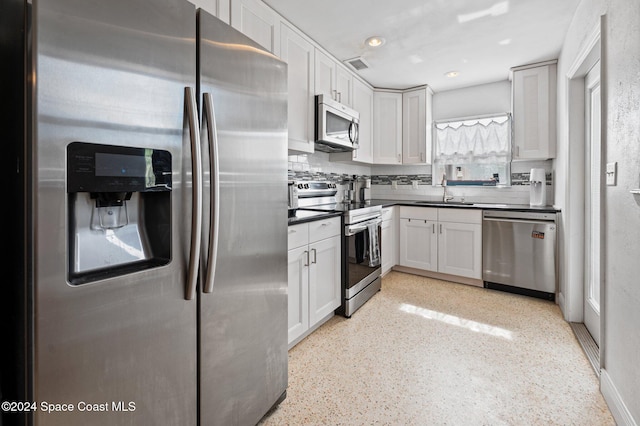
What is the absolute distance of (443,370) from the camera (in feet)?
6.22

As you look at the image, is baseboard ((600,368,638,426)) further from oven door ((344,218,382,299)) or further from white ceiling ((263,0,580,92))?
white ceiling ((263,0,580,92))

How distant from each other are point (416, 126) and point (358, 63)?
4.12ft

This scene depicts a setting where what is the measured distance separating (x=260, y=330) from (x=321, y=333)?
3.63 ft

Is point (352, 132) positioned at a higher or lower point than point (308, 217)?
higher

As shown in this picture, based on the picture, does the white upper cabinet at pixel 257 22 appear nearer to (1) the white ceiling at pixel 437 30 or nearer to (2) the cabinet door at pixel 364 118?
(1) the white ceiling at pixel 437 30

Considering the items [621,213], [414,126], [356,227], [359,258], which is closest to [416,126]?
[414,126]

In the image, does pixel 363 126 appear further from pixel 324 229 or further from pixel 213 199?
pixel 213 199

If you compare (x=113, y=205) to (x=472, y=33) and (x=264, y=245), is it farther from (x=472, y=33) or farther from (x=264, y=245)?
(x=472, y=33)

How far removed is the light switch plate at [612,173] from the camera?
1458 mm

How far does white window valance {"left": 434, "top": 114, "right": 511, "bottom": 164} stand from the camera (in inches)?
150

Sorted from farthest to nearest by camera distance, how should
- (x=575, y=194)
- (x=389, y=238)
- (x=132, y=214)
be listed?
1. (x=389, y=238)
2. (x=575, y=194)
3. (x=132, y=214)

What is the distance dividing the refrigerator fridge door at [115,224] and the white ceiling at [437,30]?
5.43ft

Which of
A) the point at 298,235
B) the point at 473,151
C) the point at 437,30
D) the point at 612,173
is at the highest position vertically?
the point at 437,30

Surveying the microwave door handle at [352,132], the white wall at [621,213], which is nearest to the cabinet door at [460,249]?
the microwave door handle at [352,132]
